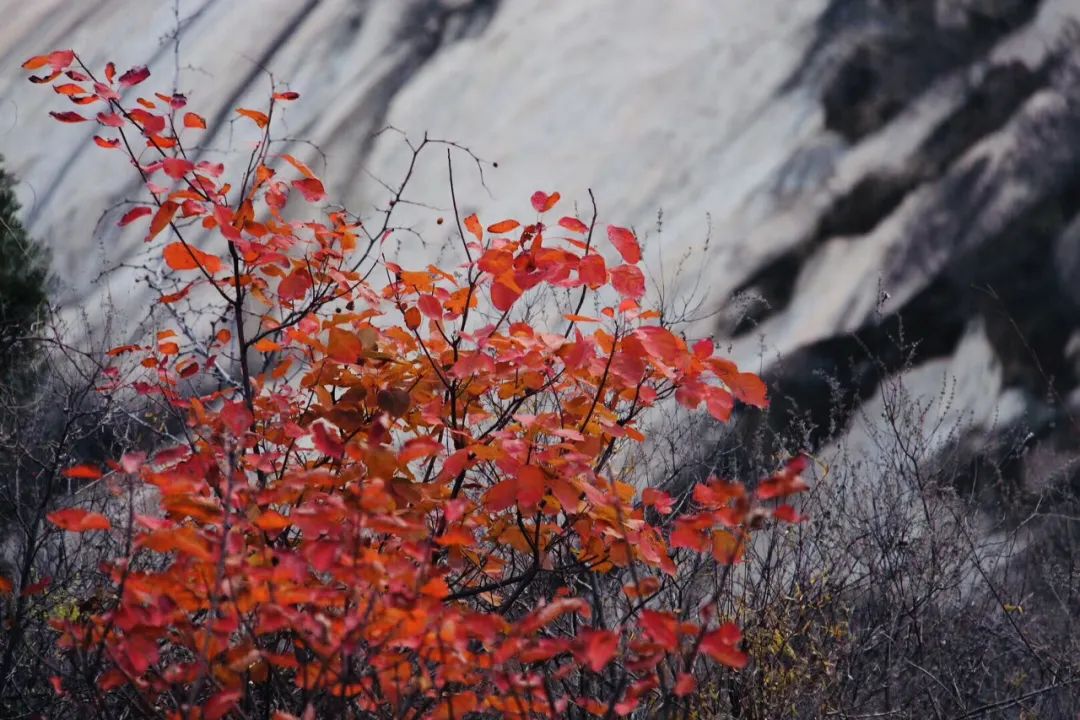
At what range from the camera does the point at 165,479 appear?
156 centimetres

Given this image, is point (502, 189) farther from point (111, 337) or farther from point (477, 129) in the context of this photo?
point (111, 337)

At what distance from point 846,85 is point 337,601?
5.10 meters

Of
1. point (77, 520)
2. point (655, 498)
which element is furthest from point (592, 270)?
point (77, 520)

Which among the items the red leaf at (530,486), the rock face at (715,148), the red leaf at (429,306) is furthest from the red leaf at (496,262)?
the rock face at (715,148)

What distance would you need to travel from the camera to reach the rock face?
18.7 feet

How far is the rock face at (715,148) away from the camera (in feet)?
18.7

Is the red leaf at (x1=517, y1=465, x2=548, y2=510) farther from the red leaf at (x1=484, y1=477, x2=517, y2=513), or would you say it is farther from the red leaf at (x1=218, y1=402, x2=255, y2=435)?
the red leaf at (x1=218, y1=402, x2=255, y2=435)

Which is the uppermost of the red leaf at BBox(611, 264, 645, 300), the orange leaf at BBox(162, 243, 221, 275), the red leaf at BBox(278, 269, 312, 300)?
the orange leaf at BBox(162, 243, 221, 275)

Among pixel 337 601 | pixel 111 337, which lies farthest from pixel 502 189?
pixel 337 601

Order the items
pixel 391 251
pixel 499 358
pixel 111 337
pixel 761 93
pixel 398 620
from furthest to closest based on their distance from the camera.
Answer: pixel 761 93 → pixel 391 251 → pixel 111 337 → pixel 499 358 → pixel 398 620

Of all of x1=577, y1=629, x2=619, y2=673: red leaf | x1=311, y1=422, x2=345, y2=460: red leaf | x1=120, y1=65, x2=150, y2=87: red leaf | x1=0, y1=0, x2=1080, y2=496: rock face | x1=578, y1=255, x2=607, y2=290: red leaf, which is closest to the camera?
x1=577, y1=629, x2=619, y2=673: red leaf

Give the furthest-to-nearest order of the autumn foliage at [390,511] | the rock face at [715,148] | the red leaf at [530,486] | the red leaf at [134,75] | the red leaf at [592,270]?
the rock face at [715,148] < the red leaf at [134,75] < the red leaf at [592,270] < the red leaf at [530,486] < the autumn foliage at [390,511]

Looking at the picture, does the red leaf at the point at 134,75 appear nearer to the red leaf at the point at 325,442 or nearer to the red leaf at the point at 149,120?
the red leaf at the point at 149,120

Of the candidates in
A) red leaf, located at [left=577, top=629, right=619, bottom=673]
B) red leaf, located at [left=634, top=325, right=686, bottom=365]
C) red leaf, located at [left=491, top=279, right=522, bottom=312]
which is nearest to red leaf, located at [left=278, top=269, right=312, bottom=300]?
red leaf, located at [left=491, top=279, right=522, bottom=312]
